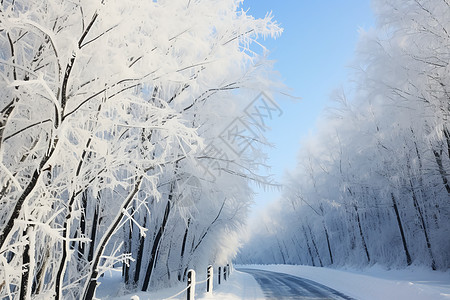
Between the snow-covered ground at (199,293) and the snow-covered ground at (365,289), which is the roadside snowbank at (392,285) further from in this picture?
the snow-covered ground at (199,293)

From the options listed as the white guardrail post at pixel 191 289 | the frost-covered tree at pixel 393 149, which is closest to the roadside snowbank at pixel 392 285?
the frost-covered tree at pixel 393 149

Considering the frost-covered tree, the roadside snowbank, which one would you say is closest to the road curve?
the roadside snowbank

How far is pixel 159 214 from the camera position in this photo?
1055 cm

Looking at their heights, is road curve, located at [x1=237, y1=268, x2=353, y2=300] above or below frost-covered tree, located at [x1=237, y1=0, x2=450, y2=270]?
below

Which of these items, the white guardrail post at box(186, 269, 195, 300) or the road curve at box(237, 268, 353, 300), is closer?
the white guardrail post at box(186, 269, 195, 300)

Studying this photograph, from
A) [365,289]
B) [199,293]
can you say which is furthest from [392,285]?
[199,293]

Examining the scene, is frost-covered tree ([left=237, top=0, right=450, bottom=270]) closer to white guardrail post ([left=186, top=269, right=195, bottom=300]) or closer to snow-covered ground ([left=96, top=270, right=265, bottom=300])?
white guardrail post ([left=186, top=269, right=195, bottom=300])

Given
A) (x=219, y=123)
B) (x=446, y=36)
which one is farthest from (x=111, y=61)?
(x=446, y=36)

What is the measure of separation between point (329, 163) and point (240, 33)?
24491 millimetres

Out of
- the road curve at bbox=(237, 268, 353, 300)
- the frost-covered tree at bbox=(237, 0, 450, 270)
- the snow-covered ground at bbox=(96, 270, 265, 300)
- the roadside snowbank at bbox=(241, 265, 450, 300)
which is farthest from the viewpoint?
the road curve at bbox=(237, 268, 353, 300)

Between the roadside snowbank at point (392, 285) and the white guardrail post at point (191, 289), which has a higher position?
the white guardrail post at point (191, 289)

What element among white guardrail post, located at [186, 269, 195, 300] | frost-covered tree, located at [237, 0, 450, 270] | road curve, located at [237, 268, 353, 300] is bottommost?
road curve, located at [237, 268, 353, 300]

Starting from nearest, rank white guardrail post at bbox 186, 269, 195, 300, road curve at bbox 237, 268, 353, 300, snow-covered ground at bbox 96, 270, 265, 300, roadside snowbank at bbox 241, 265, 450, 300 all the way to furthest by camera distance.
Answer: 1. white guardrail post at bbox 186, 269, 195, 300
2. roadside snowbank at bbox 241, 265, 450, 300
3. snow-covered ground at bbox 96, 270, 265, 300
4. road curve at bbox 237, 268, 353, 300

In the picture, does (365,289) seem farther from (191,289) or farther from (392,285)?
(191,289)
